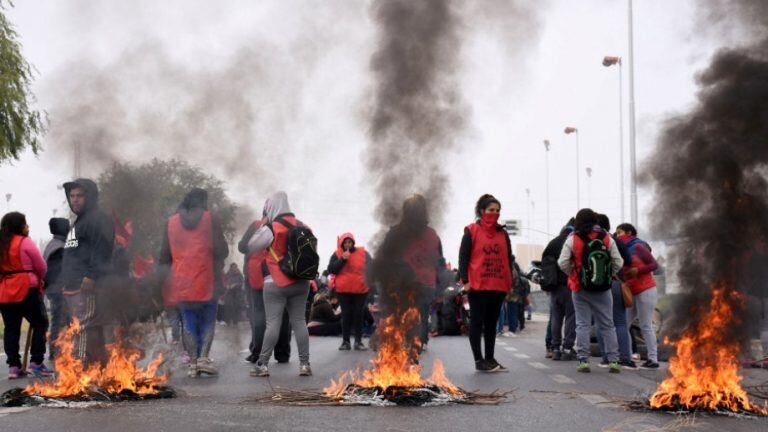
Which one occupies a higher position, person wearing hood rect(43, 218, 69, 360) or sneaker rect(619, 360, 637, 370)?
person wearing hood rect(43, 218, 69, 360)

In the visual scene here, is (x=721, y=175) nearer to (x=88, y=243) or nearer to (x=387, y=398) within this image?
(x=387, y=398)

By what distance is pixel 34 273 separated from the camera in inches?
412

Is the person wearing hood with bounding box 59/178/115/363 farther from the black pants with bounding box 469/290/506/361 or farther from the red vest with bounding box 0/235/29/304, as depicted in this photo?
the black pants with bounding box 469/290/506/361

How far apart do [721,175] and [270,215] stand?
4493 millimetres

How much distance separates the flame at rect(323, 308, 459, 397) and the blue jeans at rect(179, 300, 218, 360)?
2537 mm

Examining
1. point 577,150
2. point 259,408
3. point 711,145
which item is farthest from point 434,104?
point 577,150

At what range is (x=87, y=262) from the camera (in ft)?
30.0

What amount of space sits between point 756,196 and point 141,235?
5.38m

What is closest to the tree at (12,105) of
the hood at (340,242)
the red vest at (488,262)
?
the hood at (340,242)

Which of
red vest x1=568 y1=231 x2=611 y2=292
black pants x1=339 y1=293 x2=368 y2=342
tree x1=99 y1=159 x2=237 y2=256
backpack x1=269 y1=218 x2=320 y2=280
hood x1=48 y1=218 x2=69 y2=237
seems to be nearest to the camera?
tree x1=99 y1=159 x2=237 y2=256

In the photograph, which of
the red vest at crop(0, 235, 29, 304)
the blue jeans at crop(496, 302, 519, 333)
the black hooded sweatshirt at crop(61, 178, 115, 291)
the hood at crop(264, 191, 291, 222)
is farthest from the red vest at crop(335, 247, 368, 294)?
the blue jeans at crop(496, 302, 519, 333)

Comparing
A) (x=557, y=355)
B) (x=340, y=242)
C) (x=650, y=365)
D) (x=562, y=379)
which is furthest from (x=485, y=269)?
(x=340, y=242)

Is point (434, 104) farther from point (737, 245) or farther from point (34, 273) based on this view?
point (34, 273)

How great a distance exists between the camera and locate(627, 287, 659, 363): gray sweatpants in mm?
11555
